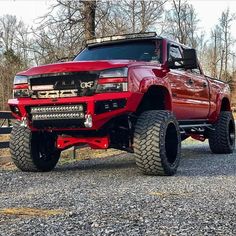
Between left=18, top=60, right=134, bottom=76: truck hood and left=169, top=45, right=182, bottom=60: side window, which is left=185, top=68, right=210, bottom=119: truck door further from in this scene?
left=18, top=60, right=134, bottom=76: truck hood

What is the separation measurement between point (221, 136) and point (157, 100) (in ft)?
10.7

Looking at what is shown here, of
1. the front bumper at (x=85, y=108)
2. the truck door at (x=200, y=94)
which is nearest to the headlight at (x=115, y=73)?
the front bumper at (x=85, y=108)

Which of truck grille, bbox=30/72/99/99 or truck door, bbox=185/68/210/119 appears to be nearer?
truck grille, bbox=30/72/99/99

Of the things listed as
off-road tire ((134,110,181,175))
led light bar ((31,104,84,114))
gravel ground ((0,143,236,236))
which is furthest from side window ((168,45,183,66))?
led light bar ((31,104,84,114))

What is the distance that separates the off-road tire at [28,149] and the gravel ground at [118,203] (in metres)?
0.21

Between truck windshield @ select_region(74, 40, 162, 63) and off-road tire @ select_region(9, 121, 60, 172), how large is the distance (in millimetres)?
1687

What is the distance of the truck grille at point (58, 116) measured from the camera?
5.92 m

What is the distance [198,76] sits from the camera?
8641mm

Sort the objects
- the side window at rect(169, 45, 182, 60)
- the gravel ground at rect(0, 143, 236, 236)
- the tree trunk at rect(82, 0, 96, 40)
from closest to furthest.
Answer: the gravel ground at rect(0, 143, 236, 236) < the side window at rect(169, 45, 182, 60) < the tree trunk at rect(82, 0, 96, 40)

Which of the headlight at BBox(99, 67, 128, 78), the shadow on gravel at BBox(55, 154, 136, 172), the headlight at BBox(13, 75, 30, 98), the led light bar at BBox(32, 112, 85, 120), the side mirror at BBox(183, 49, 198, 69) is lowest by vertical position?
the shadow on gravel at BBox(55, 154, 136, 172)

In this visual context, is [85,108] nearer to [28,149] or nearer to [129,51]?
[28,149]

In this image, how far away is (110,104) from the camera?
578cm

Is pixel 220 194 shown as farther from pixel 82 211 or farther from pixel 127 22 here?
pixel 127 22

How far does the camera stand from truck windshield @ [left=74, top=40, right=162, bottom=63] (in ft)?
24.0
